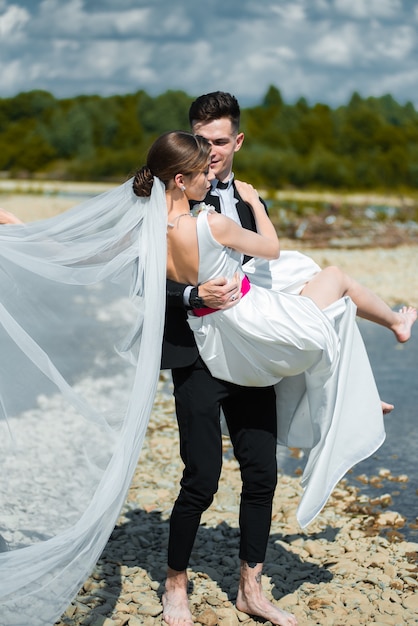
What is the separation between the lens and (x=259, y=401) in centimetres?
376

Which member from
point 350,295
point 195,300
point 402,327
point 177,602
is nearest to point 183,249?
point 195,300

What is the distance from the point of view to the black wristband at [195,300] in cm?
347

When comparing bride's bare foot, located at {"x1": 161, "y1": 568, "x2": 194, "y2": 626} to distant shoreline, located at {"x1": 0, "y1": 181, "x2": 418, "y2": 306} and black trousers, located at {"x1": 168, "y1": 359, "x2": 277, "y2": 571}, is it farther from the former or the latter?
distant shoreline, located at {"x1": 0, "y1": 181, "x2": 418, "y2": 306}

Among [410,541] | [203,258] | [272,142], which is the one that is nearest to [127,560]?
[410,541]

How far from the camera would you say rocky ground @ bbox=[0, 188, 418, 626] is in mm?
3980

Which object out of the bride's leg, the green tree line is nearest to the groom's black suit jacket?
the bride's leg

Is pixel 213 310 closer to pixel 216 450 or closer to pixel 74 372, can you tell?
pixel 216 450

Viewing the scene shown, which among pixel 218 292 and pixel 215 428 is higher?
pixel 218 292

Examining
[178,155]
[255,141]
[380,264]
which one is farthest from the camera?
[255,141]

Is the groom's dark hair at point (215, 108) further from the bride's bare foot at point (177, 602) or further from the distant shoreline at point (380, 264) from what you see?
the distant shoreline at point (380, 264)

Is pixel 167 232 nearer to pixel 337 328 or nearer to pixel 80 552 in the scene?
pixel 337 328

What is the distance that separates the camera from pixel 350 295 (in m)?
4.05

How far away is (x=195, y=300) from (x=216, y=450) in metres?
0.65

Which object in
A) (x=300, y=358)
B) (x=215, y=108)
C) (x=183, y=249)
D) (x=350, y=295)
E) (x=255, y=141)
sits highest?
(x=255, y=141)
